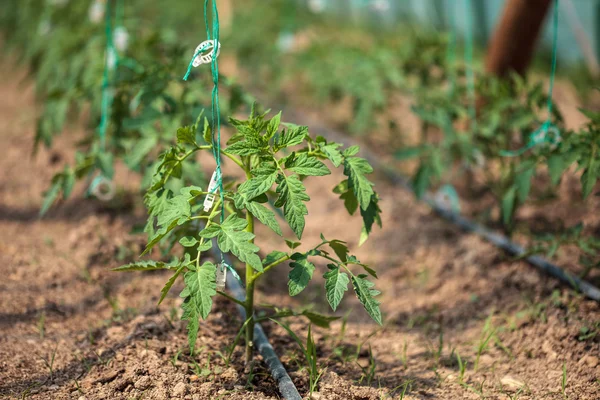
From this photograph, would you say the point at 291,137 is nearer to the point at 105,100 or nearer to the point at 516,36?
the point at 105,100

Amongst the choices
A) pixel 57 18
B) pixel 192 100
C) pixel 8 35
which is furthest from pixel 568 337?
pixel 8 35

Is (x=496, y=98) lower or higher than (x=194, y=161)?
higher

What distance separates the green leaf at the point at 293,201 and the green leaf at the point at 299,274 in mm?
97

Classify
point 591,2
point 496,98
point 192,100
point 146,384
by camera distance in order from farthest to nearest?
point 591,2
point 496,98
point 192,100
point 146,384

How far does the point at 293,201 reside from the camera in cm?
145

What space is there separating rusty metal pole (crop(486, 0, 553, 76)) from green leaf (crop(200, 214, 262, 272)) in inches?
86.5

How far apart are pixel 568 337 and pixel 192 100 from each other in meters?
1.58

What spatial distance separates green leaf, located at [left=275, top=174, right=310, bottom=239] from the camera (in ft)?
4.72

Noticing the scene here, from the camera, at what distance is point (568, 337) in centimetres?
190

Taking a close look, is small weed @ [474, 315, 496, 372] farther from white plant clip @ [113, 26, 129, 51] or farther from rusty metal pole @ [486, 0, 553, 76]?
white plant clip @ [113, 26, 129, 51]

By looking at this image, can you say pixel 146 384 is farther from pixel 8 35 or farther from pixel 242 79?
pixel 8 35

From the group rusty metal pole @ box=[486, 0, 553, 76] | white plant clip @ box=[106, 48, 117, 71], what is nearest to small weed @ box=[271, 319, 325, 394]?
white plant clip @ box=[106, 48, 117, 71]

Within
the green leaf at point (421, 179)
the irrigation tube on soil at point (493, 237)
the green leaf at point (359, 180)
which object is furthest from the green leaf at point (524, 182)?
the green leaf at point (359, 180)

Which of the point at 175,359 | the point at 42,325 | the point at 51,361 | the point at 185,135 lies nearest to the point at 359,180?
the point at 185,135
